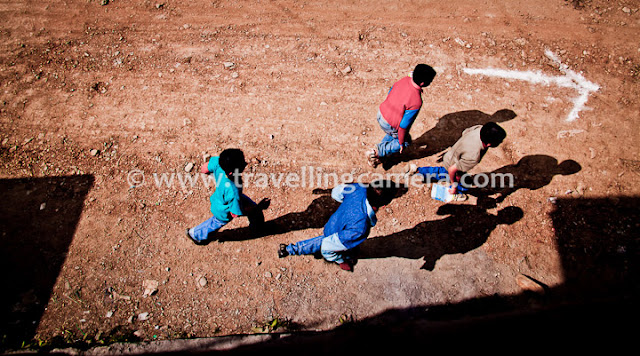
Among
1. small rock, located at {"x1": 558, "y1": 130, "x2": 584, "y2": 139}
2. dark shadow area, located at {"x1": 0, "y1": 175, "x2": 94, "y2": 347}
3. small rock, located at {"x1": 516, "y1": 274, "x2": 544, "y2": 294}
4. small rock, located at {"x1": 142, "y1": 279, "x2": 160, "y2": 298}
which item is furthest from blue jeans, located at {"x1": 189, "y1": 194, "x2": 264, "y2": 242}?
small rock, located at {"x1": 558, "y1": 130, "x2": 584, "y2": 139}

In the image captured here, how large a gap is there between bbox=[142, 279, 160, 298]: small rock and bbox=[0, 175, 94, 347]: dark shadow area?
45.6 inches

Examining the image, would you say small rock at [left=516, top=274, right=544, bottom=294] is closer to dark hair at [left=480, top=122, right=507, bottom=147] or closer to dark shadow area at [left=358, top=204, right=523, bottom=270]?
dark shadow area at [left=358, top=204, right=523, bottom=270]

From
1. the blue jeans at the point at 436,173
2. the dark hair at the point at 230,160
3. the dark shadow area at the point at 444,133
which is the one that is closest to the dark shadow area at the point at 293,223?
the dark shadow area at the point at 444,133

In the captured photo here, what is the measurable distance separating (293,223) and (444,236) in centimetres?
220

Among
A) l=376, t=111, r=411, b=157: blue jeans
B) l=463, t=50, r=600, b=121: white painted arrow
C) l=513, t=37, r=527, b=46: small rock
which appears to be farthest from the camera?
l=513, t=37, r=527, b=46: small rock

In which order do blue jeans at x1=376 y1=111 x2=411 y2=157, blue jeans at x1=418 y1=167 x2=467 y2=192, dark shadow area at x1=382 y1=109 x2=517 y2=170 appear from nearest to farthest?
blue jeans at x1=376 y1=111 x2=411 y2=157, blue jeans at x1=418 y1=167 x2=467 y2=192, dark shadow area at x1=382 y1=109 x2=517 y2=170

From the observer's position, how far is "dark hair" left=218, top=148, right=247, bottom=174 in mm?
2975

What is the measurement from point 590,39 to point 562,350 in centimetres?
739

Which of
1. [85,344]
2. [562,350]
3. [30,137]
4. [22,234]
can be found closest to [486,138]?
[562,350]

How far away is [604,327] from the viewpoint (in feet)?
4.17

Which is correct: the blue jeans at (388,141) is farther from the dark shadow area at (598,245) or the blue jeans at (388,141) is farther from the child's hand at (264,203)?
the dark shadow area at (598,245)

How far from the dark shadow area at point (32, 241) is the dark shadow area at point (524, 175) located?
5958 mm

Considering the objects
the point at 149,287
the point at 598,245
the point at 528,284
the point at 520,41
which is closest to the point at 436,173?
the point at 528,284

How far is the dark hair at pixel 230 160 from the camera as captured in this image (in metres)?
2.97
